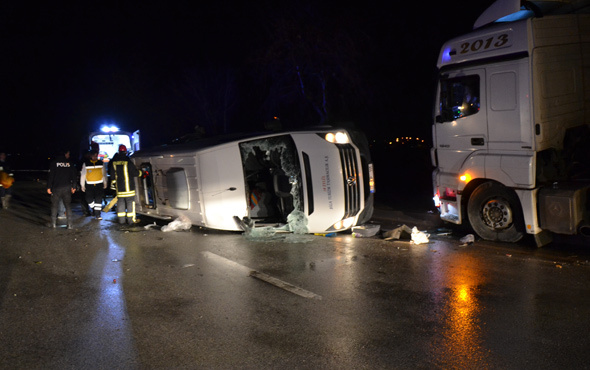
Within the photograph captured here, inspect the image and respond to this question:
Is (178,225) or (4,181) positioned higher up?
(4,181)

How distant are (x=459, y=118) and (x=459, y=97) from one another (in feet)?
1.11

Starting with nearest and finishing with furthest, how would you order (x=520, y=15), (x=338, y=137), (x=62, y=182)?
(x=520, y=15), (x=338, y=137), (x=62, y=182)

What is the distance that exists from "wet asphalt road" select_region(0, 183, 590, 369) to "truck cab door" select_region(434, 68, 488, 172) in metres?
1.47

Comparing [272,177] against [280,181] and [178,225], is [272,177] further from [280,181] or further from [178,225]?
[178,225]

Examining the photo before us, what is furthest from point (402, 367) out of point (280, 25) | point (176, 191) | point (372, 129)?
point (372, 129)

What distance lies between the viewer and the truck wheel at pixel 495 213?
7.63 m

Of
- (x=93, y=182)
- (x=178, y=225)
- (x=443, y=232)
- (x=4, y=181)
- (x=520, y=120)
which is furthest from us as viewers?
(x=4, y=181)

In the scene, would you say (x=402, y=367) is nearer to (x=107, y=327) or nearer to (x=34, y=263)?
(x=107, y=327)

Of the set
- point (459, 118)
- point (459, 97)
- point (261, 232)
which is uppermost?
point (459, 97)

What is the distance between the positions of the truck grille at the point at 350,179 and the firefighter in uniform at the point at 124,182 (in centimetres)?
436

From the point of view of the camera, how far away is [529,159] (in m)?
7.15

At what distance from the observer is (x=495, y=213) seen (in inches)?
308

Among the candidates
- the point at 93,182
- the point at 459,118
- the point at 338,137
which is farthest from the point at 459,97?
the point at 93,182

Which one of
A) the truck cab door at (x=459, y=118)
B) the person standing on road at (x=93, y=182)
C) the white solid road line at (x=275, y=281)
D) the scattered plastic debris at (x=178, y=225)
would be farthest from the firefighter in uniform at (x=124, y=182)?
the truck cab door at (x=459, y=118)
